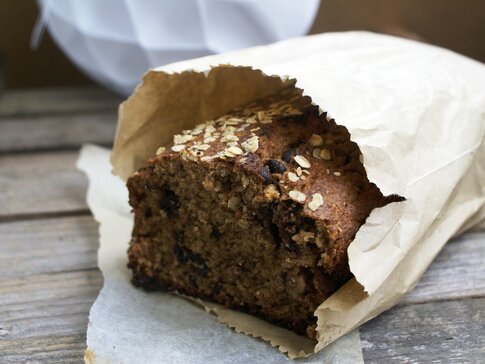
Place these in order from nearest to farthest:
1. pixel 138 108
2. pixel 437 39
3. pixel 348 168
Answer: pixel 348 168
pixel 138 108
pixel 437 39

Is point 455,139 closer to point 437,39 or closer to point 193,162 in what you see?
point 193,162

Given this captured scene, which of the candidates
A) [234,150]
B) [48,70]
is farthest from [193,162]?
[48,70]

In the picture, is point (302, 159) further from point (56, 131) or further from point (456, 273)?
point (56, 131)

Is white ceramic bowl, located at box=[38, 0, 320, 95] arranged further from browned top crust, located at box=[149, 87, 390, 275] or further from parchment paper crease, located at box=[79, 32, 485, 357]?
browned top crust, located at box=[149, 87, 390, 275]

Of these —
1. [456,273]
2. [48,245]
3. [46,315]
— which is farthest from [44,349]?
[456,273]

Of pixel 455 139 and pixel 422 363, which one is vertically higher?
pixel 455 139
